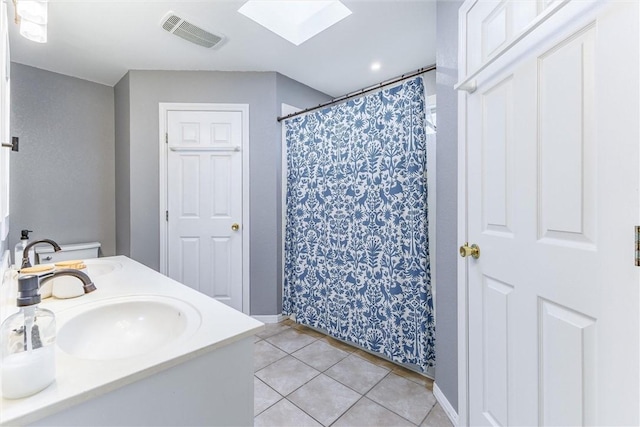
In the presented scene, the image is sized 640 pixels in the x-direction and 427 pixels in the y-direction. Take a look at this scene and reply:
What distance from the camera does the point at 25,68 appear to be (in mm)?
2475

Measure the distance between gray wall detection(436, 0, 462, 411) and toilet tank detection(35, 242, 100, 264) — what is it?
278 cm

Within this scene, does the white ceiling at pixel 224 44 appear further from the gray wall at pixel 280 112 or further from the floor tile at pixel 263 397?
the floor tile at pixel 263 397

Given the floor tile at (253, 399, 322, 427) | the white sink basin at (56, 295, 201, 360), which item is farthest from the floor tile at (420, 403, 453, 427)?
the white sink basin at (56, 295, 201, 360)

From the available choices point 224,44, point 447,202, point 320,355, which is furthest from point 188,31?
point 320,355

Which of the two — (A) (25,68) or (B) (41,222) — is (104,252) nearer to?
(B) (41,222)

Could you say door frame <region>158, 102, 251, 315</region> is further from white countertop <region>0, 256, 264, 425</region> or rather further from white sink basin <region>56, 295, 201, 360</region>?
white sink basin <region>56, 295, 201, 360</region>

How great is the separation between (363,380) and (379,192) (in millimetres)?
1205

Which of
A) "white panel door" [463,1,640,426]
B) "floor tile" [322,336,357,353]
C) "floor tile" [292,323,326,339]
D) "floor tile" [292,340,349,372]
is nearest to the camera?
"white panel door" [463,1,640,426]

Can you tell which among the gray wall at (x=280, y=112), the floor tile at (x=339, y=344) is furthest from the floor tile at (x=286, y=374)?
the gray wall at (x=280, y=112)

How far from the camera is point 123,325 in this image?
1.00 meters

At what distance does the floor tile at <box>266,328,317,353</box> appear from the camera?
2180 millimetres

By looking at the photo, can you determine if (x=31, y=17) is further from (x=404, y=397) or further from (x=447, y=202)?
(x=404, y=397)

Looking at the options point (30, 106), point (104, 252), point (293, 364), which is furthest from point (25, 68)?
point (293, 364)

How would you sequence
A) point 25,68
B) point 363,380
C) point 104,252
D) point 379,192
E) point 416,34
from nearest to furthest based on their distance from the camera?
point 363,380 → point 379,192 → point 416,34 → point 25,68 → point 104,252
